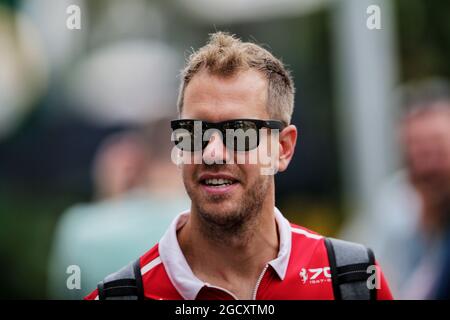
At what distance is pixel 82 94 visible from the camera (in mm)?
6574

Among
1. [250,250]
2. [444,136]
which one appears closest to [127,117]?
[444,136]

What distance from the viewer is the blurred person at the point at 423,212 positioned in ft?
13.6

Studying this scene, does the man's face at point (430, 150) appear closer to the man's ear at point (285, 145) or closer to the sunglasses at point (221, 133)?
the man's ear at point (285, 145)

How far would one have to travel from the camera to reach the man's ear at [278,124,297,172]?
11.0ft

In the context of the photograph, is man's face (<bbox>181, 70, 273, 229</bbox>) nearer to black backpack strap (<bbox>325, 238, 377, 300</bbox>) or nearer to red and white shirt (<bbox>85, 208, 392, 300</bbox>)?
red and white shirt (<bbox>85, 208, 392, 300</bbox>)

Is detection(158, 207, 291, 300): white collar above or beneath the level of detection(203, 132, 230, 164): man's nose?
beneath

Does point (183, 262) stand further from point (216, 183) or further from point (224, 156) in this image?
point (224, 156)

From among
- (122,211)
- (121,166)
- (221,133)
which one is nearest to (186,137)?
(221,133)

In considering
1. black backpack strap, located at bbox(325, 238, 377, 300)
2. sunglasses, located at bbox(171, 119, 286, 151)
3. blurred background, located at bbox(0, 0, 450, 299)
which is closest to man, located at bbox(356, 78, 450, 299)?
blurred background, located at bbox(0, 0, 450, 299)

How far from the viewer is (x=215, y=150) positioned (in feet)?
10.0

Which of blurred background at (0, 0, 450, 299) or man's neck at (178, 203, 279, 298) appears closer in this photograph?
man's neck at (178, 203, 279, 298)

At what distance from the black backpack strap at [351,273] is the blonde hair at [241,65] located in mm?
611

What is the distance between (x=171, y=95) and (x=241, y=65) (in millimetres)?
2794
